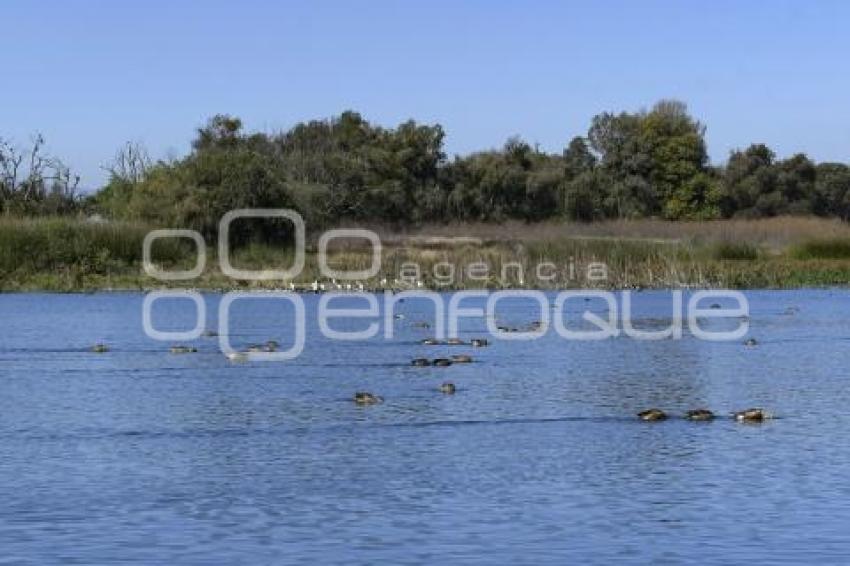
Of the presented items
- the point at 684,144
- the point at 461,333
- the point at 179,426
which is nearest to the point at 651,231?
the point at 684,144

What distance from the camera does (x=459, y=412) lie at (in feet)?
84.6

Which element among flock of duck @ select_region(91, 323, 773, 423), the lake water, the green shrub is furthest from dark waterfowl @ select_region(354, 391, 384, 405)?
the green shrub

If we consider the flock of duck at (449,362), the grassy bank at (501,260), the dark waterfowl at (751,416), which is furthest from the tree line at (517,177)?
the dark waterfowl at (751,416)

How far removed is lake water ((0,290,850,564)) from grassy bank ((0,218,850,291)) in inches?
1152

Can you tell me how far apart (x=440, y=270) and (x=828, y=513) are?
2072 inches

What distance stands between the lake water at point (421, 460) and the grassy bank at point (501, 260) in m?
29.3

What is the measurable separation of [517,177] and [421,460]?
8738cm

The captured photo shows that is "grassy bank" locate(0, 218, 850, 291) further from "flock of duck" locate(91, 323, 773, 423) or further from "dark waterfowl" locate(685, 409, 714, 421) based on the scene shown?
"dark waterfowl" locate(685, 409, 714, 421)

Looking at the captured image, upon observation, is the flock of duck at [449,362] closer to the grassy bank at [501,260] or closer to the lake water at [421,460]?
the lake water at [421,460]

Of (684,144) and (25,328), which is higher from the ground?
(684,144)

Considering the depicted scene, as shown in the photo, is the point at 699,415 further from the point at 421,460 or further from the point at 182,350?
the point at 182,350

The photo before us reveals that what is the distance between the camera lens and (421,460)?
20.6m

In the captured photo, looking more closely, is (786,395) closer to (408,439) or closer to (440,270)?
(408,439)

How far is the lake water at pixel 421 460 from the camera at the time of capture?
15523 millimetres
